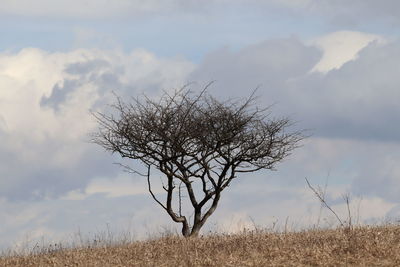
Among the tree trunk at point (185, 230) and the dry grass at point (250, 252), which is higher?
the tree trunk at point (185, 230)

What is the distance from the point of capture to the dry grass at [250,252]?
1424 cm

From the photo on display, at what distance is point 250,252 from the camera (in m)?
15.2

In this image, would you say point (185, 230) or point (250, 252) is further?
point (185, 230)

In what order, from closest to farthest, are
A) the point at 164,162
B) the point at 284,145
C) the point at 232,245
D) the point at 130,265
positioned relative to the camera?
1. the point at 130,265
2. the point at 232,245
3. the point at 164,162
4. the point at 284,145

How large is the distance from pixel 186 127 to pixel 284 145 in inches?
154

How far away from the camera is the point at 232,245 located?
16.5m

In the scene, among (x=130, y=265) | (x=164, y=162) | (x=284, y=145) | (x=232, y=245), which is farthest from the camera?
(x=284, y=145)

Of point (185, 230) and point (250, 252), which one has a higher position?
point (185, 230)

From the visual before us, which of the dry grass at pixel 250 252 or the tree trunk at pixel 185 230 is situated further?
the tree trunk at pixel 185 230

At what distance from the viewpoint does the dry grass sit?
1424cm

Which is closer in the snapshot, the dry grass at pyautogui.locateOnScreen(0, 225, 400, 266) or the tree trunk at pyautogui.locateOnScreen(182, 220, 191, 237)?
the dry grass at pyautogui.locateOnScreen(0, 225, 400, 266)

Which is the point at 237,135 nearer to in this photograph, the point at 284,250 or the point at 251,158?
the point at 251,158

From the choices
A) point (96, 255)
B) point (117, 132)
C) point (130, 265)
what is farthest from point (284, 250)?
point (117, 132)

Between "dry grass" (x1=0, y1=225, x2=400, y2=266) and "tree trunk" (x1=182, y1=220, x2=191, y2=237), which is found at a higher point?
"tree trunk" (x1=182, y1=220, x2=191, y2=237)
